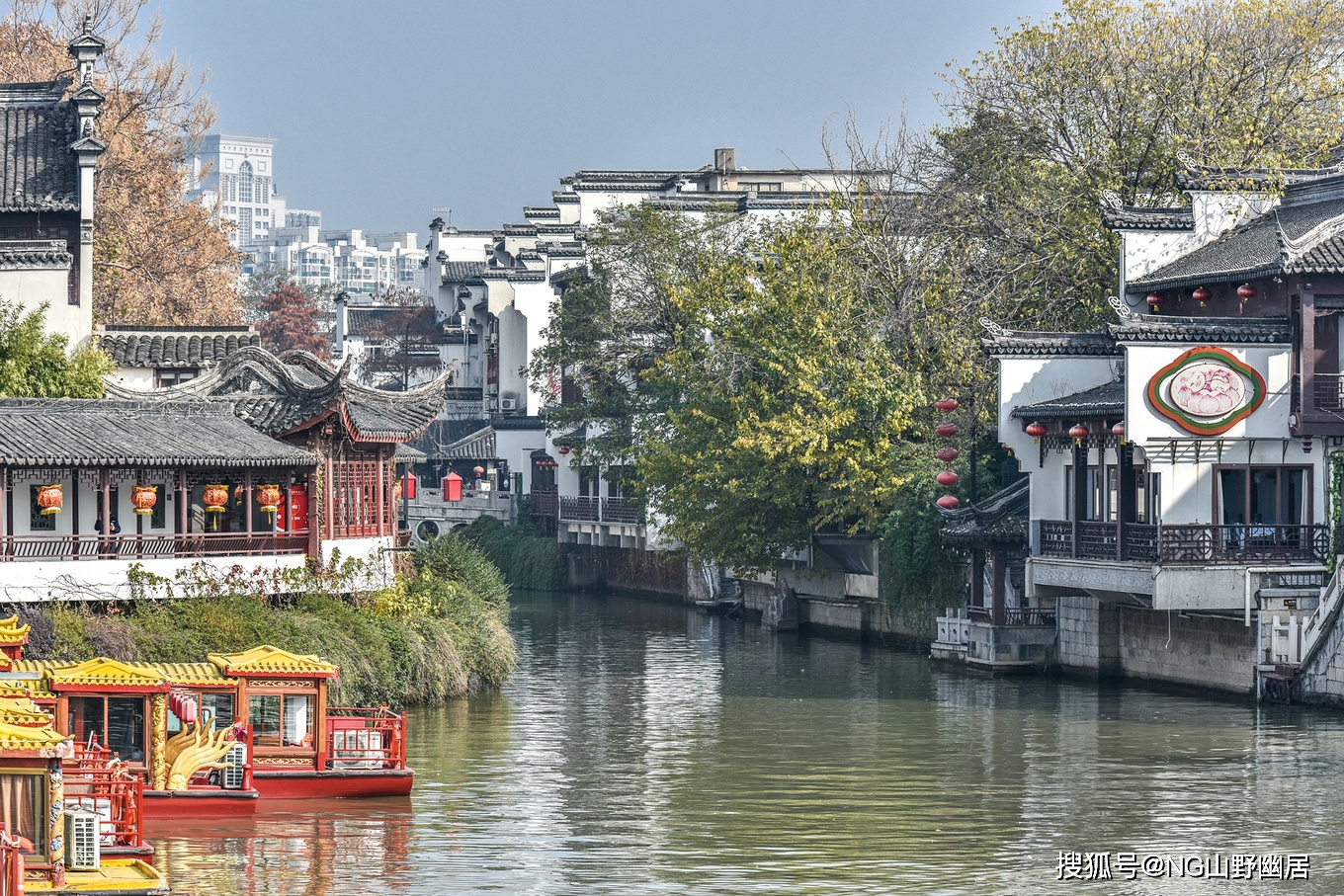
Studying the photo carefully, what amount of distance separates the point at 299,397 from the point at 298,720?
43.6 feet

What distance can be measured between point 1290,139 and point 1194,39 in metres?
3.23

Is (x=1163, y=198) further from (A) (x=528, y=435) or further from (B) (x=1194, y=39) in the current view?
(A) (x=528, y=435)

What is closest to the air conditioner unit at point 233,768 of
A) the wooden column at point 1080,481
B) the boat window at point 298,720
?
the boat window at point 298,720

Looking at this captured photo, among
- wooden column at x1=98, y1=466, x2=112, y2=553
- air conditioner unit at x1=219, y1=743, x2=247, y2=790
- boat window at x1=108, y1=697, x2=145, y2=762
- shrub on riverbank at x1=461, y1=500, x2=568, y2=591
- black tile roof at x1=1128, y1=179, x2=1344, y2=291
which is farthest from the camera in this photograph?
shrub on riverbank at x1=461, y1=500, x2=568, y2=591

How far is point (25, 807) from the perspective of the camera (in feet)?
57.1

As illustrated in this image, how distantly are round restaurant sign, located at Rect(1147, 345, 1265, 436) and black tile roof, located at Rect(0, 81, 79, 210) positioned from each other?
975 inches

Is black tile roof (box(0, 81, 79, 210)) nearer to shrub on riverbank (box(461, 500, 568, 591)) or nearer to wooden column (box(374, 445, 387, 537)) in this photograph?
wooden column (box(374, 445, 387, 537))

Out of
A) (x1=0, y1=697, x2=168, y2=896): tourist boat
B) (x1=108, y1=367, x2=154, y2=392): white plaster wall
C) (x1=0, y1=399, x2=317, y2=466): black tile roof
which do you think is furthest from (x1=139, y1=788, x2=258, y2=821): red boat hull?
(x1=108, y1=367, x2=154, y2=392): white plaster wall

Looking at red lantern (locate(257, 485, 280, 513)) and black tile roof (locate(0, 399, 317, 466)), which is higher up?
black tile roof (locate(0, 399, 317, 466))

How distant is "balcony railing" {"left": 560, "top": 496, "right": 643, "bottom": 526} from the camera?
6731 centimetres

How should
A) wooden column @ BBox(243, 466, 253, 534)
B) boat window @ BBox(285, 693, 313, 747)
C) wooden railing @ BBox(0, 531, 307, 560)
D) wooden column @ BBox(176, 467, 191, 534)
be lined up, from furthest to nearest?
wooden column @ BBox(243, 466, 253, 534), wooden column @ BBox(176, 467, 191, 534), wooden railing @ BBox(0, 531, 307, 560), boat window @ BBox(285, 693, 313, 747)

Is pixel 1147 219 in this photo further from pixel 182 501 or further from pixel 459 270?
pixel 459 270

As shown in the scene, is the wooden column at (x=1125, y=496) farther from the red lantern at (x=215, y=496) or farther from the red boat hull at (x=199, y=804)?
the red boat hull at (x=199, y=804)

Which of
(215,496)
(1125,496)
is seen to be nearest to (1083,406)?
(1125,496)
